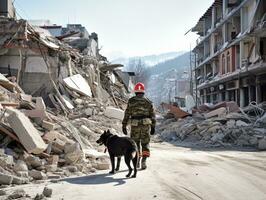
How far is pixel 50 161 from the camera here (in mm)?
9117

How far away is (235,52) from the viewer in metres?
41.6

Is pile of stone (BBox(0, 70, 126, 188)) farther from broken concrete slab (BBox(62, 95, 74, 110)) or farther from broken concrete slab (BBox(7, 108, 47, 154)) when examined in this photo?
broken concrete slab (BBox(62, 95, 74, 110))

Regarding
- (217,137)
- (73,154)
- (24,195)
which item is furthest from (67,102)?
(24,195)

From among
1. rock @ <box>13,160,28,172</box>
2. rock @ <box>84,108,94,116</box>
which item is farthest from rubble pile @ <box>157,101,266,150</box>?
rock @ <box>13,160,28,172</box>

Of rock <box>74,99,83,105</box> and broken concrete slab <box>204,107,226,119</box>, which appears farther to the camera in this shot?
broken concrete slab <box>204,107,226,119</box>

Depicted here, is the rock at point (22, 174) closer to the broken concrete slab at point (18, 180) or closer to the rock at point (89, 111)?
the broken concrete slab at point (18, 180)

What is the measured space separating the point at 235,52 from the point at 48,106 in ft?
87.6

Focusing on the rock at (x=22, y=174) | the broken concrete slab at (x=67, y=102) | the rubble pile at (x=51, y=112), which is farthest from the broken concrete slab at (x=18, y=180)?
the broken concrete slab at (x=67, y=102)

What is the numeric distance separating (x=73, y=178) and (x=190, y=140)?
14.3 meters

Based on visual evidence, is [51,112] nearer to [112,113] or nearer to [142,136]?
[112,113]

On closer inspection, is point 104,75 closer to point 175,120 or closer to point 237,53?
point 175,120

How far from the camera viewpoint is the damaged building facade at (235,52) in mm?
34531

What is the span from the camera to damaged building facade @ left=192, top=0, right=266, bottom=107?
34.5m

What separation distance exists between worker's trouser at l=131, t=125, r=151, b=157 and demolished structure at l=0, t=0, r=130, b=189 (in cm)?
92
